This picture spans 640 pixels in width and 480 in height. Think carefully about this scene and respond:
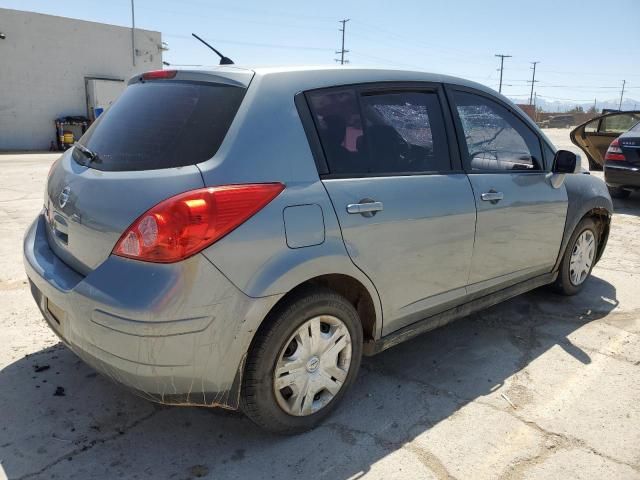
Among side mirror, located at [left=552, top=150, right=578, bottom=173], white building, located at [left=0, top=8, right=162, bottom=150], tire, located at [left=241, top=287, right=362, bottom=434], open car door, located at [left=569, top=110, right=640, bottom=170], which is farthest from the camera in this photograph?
white building, located at [left=0, top=8, right=162, bottom=150]

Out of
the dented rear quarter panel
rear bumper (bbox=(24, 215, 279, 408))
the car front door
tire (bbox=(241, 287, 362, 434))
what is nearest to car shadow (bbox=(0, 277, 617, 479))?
tire (bbox=(241, 287, 362, 434))

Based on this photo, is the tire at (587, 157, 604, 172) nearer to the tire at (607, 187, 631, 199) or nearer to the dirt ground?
the tire at (607, 187, 631, 199)

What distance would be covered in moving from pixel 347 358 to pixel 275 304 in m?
0.61

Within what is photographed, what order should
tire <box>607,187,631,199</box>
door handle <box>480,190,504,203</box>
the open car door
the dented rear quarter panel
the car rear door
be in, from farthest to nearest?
the open car door → tire <box>607,187,631,199</box> → the dented rear quarter panel → door handle <box>480,190,504,203</box> → the car rear door

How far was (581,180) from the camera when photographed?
4230 mm

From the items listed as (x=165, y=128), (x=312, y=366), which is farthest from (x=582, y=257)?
(x=165, y=128)

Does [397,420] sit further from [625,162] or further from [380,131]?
[625,162]

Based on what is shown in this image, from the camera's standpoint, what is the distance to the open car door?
9883mm

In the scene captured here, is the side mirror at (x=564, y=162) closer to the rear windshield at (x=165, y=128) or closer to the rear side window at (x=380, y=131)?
the rear side window at (x=380, y=131)

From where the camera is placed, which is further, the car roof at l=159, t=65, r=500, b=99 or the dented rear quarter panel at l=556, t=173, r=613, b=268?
the dented rear quarter panel at l=556, t=173, r=613, b=268

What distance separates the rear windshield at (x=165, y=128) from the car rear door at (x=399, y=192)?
1.47ft

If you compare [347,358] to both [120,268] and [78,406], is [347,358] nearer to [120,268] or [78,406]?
[120,268]

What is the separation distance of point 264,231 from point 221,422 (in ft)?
3.73

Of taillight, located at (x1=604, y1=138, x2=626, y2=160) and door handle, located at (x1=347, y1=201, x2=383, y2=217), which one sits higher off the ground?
door handle, located at (x1=347, y1=201, x2=383, y2=217)
